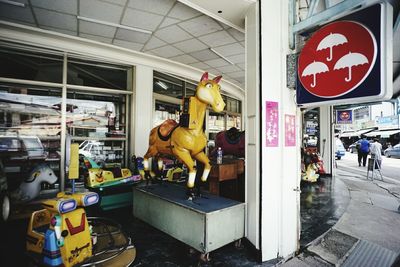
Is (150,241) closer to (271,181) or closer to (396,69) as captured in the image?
(271,181)

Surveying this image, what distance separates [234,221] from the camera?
9.55 feet

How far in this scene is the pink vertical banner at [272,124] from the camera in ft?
9.05

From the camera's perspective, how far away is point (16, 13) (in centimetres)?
383

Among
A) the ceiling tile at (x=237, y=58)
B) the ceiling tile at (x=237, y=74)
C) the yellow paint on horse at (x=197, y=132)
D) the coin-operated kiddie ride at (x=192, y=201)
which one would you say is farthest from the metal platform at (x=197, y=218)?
the ceiling tile at (x=237, y=74)

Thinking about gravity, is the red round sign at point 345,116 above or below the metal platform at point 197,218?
above

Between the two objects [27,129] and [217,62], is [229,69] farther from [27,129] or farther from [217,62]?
[27,129]

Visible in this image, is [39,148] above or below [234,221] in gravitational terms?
above

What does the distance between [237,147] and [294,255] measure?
2.38 meters

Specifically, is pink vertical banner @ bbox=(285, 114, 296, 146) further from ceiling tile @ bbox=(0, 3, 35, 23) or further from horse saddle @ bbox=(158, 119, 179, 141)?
ceiling tile @ bbox=(0, 3, 35, 23)

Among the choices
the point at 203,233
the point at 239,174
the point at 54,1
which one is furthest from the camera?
the point at 239,174

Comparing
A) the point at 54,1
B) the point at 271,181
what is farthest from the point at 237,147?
the point at 54,1

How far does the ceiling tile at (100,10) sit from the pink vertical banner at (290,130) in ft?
10.8

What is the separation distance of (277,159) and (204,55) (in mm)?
3851

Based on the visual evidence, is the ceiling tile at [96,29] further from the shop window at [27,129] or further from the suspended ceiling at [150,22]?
the shop window at [27,129]
